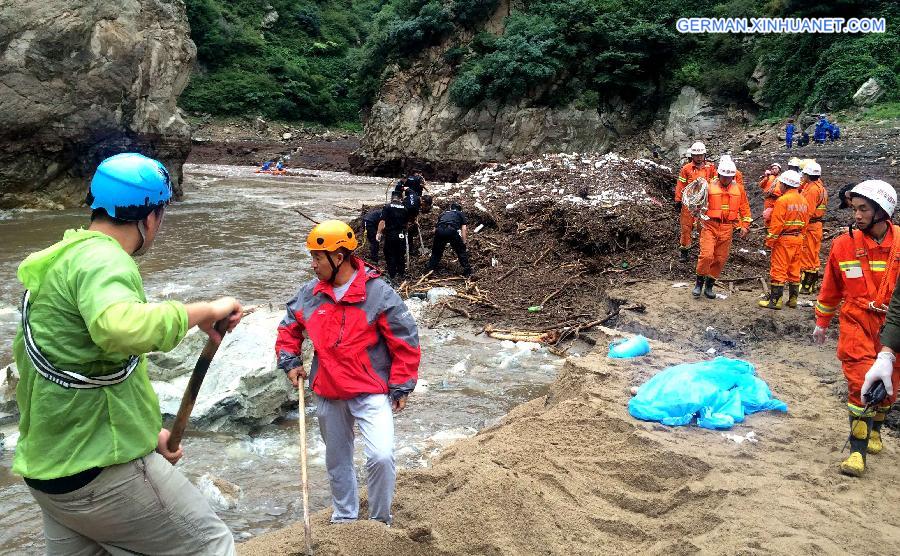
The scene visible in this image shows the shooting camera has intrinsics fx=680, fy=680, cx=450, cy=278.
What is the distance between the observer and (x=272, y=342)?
6.38 m

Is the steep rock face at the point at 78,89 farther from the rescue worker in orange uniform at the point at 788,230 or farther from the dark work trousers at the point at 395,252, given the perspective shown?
the rescue worker in orange uniform at the point at 788,230

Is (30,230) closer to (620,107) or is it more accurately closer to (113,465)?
(113,465)

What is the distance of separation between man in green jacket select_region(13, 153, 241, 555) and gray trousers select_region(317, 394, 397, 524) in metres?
1.38

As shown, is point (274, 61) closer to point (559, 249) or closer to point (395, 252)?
point (395, 252)

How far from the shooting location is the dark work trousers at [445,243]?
10773 mm

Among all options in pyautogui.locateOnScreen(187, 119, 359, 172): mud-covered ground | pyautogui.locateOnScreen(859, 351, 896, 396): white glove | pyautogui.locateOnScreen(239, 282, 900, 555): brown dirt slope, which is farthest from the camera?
pyautogui.locateOnScreen(187, 119, 359, 172): mud-covered ground

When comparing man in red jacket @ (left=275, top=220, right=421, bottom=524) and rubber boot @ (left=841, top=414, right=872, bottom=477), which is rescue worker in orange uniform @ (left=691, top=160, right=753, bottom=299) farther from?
man in red jacket @ (left=275, top=220, right=421, bottom=524)

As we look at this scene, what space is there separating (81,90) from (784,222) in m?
17.9

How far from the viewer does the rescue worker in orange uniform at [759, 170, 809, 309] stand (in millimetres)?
8289

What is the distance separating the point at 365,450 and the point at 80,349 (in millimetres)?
1920

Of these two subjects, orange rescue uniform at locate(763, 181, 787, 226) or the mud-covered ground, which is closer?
orange rescue uniform at locate(763, 181, 787, 226)

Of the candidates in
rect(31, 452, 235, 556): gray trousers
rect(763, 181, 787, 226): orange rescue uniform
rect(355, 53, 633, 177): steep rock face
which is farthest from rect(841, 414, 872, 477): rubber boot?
rect(355, 53, 633, 177): steep rock face

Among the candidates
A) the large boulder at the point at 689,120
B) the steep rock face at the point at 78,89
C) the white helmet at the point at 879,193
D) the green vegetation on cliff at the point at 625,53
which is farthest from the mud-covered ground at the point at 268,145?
the white helmet at the point at 879,193

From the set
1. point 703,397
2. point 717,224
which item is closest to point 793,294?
point 717,224
